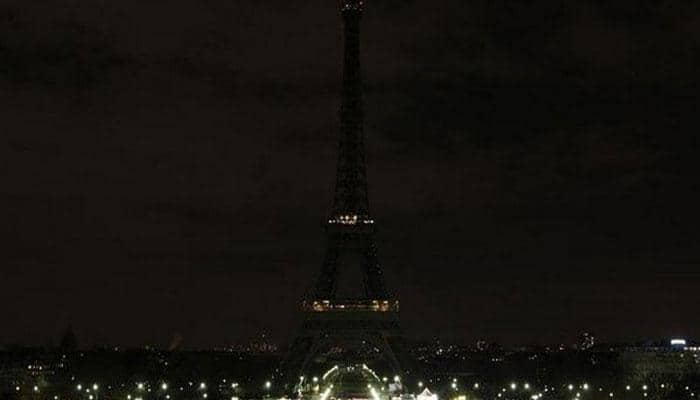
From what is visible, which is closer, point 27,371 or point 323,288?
point 323,288

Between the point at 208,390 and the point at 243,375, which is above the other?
the point at 243,375

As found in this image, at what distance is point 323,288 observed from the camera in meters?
97.2

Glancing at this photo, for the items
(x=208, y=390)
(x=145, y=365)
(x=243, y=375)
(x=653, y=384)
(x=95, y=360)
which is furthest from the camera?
(x=95, y=360)

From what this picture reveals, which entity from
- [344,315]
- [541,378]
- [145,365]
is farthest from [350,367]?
[344,315]

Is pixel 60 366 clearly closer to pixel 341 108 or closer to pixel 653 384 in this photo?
pixel 341 108

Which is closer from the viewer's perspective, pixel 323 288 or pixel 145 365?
pixel 323 288

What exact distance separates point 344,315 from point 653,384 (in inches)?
1073

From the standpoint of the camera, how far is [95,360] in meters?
134

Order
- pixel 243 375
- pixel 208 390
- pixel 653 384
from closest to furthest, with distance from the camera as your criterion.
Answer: pixel 653 384 → pixel 208 390 → pixel 243 375

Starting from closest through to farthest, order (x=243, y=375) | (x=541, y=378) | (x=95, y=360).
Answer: (x=541, y=378) → (x=243, y=375) → (x=95, y=360)

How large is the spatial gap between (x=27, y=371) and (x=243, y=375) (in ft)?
78.3

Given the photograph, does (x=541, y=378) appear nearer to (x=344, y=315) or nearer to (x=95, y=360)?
(x=344, y=315)

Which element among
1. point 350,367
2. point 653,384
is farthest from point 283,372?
point 350,367

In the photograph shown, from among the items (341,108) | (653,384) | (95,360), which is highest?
(341,108)
